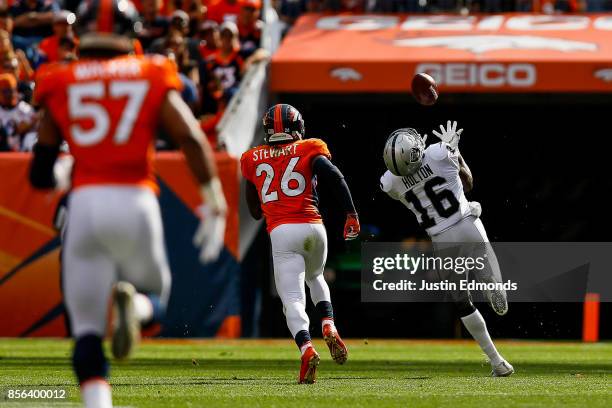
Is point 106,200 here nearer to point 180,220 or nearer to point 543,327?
point 180,220

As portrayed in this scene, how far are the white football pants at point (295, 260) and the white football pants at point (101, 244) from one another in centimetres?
344

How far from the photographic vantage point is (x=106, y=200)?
16.2 ft

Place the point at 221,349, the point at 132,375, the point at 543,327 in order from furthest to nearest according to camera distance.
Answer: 1. the point at 543,327
2. the point at 221,349
3. the point at 132,375

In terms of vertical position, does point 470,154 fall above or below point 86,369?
below

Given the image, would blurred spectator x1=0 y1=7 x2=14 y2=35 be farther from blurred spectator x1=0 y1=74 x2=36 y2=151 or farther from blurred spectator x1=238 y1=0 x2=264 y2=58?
blurred spectator x1=238 y1=0 x2=264 y2=58

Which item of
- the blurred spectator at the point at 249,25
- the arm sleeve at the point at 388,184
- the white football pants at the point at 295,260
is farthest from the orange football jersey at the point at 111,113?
the blurred spectator at the point at 249,25

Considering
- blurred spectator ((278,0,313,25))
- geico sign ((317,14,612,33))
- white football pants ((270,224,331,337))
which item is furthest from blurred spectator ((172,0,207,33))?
white football pants ((270,224,331,337))

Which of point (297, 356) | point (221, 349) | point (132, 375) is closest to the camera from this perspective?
point (132, 375)

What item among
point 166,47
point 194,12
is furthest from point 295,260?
point 194,12

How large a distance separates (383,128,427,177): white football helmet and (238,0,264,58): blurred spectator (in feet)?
23.2

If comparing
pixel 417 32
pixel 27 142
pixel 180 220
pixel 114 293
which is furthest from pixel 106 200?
pixel 417 32

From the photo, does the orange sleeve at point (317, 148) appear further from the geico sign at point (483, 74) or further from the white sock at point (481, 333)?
the geico sign at point (483, 74)

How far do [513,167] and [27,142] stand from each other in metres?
6.15

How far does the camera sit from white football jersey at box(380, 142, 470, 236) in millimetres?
9344
